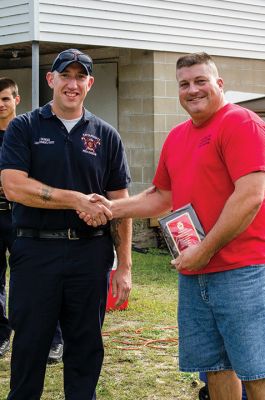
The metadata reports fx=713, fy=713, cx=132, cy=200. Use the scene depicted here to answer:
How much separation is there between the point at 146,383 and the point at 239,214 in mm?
2149

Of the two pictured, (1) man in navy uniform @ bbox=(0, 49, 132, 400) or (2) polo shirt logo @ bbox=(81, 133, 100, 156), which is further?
(2) polo shirt logo @ bbox=(81, 133, 100, 156)

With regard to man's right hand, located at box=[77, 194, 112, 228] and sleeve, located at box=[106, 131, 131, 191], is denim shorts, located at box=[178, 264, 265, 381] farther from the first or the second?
sleeve, located at box=[106, 131, 131, 191]

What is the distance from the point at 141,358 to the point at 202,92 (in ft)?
9.14

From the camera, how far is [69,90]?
3.86 m

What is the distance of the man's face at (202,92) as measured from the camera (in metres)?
3.50

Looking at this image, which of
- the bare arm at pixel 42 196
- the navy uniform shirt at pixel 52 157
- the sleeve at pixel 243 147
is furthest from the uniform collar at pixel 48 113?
the sleeve at pixel 243 147

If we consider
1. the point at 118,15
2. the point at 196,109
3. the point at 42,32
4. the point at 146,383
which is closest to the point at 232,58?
the point at 118,15

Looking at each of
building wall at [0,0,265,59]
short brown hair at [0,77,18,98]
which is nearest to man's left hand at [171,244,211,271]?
short brown hair at [0,77,18,98]

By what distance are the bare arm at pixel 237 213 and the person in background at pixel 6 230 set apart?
2260 millimetres

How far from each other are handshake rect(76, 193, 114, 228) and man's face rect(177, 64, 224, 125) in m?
0.71

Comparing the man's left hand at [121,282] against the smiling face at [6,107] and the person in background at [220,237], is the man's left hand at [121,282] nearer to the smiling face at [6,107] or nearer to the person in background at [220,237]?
the person in background at [220,237]

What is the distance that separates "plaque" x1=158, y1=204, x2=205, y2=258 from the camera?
3.50m

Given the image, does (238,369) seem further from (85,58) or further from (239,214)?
(85,58)

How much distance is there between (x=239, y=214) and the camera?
3309mm
